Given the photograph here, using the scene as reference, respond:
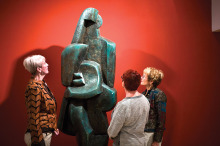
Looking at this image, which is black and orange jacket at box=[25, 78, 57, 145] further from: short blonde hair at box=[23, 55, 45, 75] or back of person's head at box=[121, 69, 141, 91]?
back of person's head at box=[121, 69, 141, 91]

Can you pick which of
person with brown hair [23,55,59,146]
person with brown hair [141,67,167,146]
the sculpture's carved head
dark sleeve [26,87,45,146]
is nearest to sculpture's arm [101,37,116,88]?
the sculpture's carved head

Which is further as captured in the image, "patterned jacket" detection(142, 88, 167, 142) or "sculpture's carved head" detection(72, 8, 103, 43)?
"sculpture's carved head" detection(72, 8, 103, 43)

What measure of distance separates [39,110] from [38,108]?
0.04 m

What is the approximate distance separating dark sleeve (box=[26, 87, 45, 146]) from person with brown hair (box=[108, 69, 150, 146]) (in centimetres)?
61

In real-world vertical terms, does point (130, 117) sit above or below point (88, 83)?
below

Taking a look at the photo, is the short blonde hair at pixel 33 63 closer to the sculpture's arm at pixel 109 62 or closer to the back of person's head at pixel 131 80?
the sculpture's arm at pixel 109 62

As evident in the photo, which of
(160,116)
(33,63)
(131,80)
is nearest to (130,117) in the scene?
(131,80)

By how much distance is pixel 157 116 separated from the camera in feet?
7.69

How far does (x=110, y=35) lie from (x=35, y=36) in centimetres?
88

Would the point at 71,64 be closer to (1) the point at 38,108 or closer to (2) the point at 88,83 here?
(2) the point at 88,83

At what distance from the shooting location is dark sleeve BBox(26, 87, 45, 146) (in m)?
2.10

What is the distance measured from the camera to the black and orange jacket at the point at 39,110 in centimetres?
211

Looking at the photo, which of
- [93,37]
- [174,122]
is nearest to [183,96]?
[174,122]

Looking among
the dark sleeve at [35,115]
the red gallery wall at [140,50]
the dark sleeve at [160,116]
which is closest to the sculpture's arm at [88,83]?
the dark sleeve at [35,115]
